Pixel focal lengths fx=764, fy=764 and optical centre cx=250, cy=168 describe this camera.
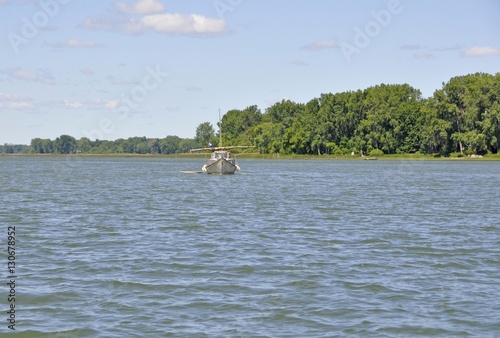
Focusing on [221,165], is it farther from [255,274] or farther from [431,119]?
[431,119]

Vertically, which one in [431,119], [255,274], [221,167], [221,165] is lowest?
[255,274]

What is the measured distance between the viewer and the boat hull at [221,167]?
98.0m

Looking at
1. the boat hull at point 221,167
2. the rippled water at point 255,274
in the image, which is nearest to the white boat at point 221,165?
the boat hull at point 221,167

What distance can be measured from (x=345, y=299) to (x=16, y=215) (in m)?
24.7

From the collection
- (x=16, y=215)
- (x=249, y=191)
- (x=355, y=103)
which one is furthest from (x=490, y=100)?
(x=16, y=215)

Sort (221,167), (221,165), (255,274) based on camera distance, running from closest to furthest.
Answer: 1. (255,274)
2. (221,165)
3. (221,167)

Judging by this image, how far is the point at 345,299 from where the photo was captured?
1777 cm

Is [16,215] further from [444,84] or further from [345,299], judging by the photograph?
[444,84]

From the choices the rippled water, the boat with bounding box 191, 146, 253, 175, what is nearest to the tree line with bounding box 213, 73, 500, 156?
the boat with bounding box 191, 146, 253, 175

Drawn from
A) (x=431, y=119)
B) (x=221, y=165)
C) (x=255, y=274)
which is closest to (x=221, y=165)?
(x=221, y=165)

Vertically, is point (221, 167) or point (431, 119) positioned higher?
point (431, 119)

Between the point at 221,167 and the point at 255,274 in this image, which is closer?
the point at 255,274

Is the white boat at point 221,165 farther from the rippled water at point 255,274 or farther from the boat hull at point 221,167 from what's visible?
the rippled water at point 255,274

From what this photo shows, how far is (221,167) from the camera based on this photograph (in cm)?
9875
